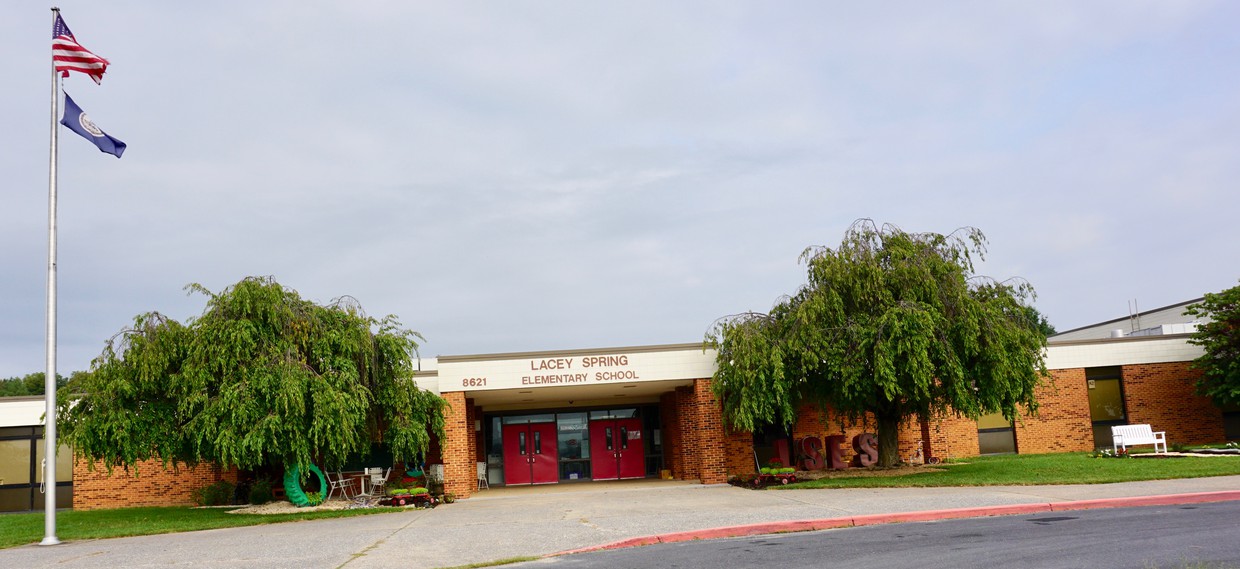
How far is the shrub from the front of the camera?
78.4 feet

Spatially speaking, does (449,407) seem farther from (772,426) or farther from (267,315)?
(772,426)

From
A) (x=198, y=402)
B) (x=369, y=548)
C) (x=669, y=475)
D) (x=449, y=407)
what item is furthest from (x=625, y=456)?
(x=369, y=548)

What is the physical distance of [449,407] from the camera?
902 inches

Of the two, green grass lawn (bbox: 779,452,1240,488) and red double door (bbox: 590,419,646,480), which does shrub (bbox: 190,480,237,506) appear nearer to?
red double door (bbox: 590,419,646,480)

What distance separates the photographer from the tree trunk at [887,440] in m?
23.1

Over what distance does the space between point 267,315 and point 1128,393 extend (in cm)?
2382

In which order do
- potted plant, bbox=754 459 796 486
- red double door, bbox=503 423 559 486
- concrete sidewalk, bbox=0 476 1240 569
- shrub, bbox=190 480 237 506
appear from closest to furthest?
concrete sidewalk, bbox=0 476 1240 569
potted plant, bbox=754 459 796 486
shrub, bbox=190 480 237 506
red double door, bbox=503 423 559 486

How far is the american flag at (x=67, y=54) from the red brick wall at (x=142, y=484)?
1164cm

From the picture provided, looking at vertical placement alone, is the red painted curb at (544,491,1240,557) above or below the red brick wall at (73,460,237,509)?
below

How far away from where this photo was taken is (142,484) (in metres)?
24.7

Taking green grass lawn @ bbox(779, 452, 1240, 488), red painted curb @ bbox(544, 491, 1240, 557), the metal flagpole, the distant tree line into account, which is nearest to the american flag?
the metal flagpole

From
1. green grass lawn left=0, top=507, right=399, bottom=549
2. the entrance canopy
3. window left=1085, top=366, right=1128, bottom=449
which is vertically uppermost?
the entrance canopy

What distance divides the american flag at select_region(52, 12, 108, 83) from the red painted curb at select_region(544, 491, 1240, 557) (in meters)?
13.4

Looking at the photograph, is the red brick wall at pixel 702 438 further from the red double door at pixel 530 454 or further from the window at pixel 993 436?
the window at pixel 993 436
